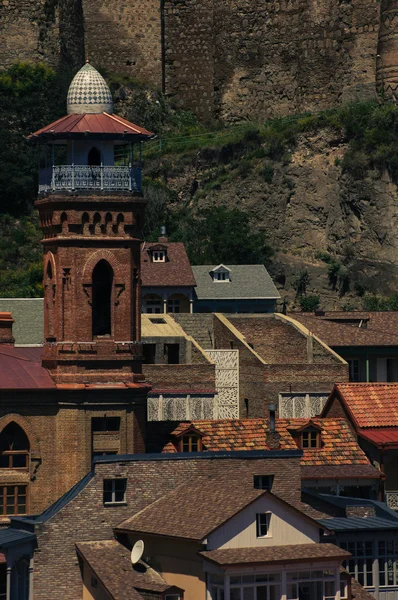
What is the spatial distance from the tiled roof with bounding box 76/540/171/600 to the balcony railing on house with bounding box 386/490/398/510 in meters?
12.1

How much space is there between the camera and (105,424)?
210ft

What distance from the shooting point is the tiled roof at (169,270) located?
98688mm

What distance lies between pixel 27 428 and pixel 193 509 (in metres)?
6.84

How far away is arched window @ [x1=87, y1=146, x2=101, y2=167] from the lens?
66.3m

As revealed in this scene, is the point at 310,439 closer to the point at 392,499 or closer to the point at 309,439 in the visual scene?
the point at 309,439

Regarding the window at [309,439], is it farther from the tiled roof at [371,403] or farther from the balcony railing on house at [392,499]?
the balcony railing on house at [392,499]

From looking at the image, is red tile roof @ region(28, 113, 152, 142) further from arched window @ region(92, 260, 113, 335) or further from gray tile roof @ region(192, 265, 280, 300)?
gray tile roof @ region(192, 265, 280, 300)

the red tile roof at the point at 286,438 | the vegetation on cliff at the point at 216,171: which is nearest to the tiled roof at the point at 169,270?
the vegetation on cliff at the point at 216,171

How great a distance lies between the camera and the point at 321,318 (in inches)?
3780

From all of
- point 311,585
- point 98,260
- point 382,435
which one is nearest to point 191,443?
point 98,260

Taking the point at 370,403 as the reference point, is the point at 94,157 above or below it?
above

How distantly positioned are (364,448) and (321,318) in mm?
26463

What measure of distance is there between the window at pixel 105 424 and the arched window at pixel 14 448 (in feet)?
6.53

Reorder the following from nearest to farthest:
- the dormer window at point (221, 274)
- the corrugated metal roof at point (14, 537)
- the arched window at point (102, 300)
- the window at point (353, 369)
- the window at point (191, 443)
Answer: the corrugated metal roof at point (14, 537) < the arched window at point (102, 300) < the window at point (191, 443) < the window at point (353, 369) < the dormer window at point (221, 274)
